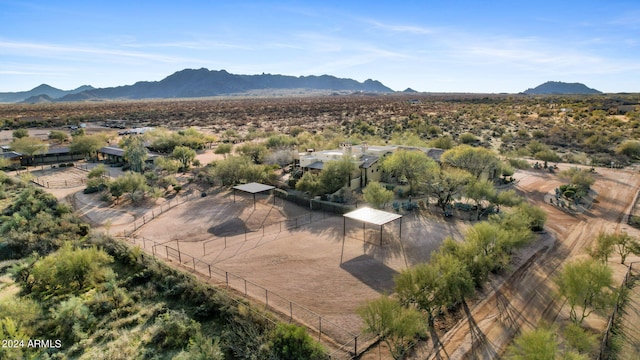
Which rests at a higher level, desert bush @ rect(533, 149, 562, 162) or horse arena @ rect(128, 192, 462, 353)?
desert bush @ rect(533, 149, 562, 162)

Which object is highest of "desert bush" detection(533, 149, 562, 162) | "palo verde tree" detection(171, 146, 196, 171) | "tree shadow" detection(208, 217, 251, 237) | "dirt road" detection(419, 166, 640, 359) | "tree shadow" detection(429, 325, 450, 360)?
"desert bush" detection(533, 149, 562, 162)

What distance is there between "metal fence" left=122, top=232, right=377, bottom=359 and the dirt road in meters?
3.09

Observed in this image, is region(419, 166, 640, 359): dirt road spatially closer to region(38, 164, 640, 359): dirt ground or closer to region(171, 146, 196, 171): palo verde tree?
region(38, 164, 640, 359): dirt ground

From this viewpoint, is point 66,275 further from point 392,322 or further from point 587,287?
point 587,287

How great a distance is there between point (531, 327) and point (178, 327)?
653 inches

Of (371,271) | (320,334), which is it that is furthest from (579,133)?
(320,334)

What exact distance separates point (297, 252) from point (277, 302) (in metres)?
6.11

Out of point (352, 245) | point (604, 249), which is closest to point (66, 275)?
point (352, 245)

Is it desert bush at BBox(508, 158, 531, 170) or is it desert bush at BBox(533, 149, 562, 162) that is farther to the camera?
desert bush at BBox(533, 149, 562, 162)

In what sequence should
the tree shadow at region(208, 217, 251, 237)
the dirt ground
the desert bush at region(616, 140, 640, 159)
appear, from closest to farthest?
the dirt ground < the tree shadow at region(208, 217, 251, 237) < the desert bush at region(616, 140, 640, 159)

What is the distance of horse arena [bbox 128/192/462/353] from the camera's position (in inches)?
775

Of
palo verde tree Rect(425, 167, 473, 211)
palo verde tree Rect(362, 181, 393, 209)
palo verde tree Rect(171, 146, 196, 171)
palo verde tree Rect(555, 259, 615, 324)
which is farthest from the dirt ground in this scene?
palo verde tree Rect(171, 146, 196, 171)

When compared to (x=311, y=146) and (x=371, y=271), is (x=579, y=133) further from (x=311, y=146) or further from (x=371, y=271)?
(x=371, y=271)

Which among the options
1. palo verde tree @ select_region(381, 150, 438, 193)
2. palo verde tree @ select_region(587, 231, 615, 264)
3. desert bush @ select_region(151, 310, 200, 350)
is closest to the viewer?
desert bush @ select_region(151, 310, 200, 350)
